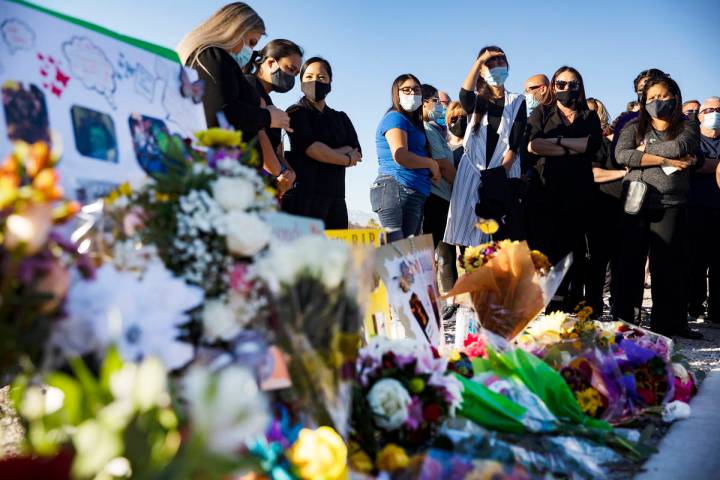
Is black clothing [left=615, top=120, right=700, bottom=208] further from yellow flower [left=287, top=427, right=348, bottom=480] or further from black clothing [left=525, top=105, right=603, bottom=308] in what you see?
yellow flower [left=287, top=427, right=348, bottom=480]

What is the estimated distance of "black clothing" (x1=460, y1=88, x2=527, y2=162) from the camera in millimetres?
5309

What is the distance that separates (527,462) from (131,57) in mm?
1814

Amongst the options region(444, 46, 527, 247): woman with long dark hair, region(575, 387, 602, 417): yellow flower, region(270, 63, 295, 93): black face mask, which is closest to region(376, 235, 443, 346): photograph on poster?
region(575, 387, 602, 417): yellow flower

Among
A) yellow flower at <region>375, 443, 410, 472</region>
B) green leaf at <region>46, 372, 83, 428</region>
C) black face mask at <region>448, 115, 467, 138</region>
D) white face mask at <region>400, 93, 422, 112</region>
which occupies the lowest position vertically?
yellow flower at <region>375, 443, 410, 472</region>

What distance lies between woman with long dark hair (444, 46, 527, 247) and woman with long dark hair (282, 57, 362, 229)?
1.04 m

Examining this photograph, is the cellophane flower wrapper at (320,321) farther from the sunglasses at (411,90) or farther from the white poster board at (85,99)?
the sunglasses at (411,90)

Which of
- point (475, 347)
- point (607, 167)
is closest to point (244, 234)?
point (475, 347)

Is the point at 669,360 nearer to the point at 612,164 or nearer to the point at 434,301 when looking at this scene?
the point at 434,301

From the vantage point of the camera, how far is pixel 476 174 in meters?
5.39

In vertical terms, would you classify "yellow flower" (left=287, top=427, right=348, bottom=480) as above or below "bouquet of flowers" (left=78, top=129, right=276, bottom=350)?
below

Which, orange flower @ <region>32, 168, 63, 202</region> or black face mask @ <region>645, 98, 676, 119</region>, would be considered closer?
orange flower @ <region>32, 168, 63, 202</region>

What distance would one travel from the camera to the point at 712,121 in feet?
21.5

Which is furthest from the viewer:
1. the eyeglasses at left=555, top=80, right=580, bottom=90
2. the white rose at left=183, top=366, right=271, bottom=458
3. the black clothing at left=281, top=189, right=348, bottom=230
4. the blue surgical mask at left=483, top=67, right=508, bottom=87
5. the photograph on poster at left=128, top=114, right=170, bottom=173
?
the eyeglasses at left=555, top=80, right=580, bottom=90

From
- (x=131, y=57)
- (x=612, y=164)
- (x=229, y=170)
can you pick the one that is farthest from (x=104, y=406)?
(x=612, y=164)
